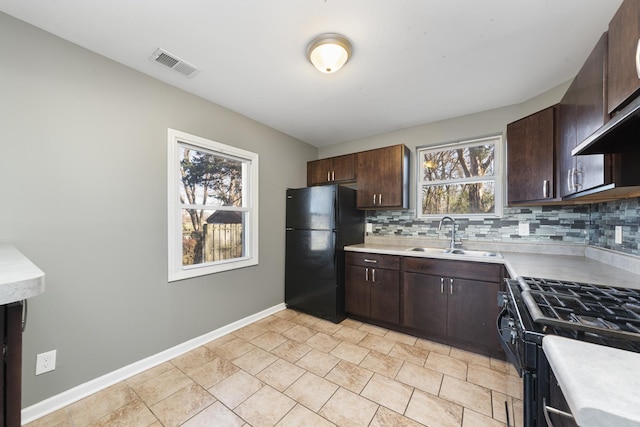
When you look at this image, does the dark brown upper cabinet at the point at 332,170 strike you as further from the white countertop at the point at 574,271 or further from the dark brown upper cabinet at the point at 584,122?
the dark brown upper cabinet at the point at 584,122

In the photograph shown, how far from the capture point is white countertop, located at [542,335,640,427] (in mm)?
300

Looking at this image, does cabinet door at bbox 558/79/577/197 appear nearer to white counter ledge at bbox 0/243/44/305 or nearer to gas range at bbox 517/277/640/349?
gas range at bbox 517/277/640/349

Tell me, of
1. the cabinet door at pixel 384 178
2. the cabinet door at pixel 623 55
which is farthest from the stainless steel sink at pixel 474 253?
the cabinet door at pixel 623 55

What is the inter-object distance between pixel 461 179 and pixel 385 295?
1.61 meters

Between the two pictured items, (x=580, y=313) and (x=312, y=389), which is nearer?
(x=580, y=313)

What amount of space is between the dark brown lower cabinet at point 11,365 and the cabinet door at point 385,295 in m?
2.52

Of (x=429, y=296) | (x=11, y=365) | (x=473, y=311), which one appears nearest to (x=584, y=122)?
(x=473, y=311)

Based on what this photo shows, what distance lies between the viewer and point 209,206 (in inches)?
100

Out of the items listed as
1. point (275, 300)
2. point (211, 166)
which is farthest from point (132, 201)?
point (275, 300)

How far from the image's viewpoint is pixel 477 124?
2.70 metres

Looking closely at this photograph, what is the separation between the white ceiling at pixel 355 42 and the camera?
1407 millimetres

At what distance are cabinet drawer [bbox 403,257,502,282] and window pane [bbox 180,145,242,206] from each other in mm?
2050

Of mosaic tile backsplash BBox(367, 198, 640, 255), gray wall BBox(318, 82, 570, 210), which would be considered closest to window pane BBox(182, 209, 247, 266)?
mosaic tile backsplash BBox(367, 198, 640, 255)

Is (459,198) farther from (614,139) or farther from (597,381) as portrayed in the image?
(597,381)
